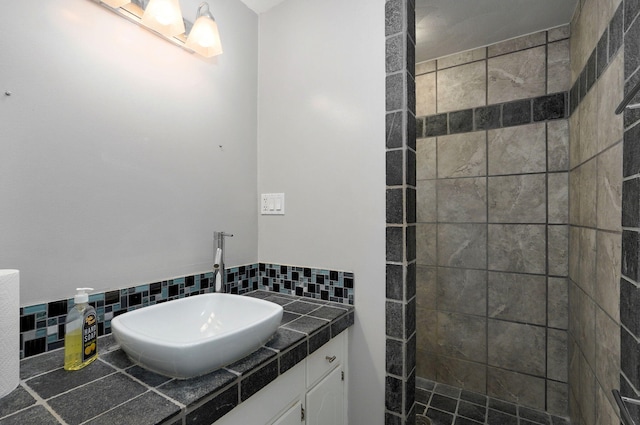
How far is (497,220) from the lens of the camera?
6.61 feet

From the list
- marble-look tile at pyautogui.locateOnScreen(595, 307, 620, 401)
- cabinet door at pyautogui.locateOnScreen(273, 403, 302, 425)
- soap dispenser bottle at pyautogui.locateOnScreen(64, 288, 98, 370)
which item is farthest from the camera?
marble-look tile at pyautogui.locateOnScreen(595, 307, 620, 401)

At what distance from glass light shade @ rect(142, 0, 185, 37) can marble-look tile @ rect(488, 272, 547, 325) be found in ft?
7.31

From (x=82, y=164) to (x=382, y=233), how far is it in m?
1.12

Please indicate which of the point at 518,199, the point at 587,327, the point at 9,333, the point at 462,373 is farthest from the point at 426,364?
the point at 9,333

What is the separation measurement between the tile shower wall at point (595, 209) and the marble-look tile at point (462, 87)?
48cm

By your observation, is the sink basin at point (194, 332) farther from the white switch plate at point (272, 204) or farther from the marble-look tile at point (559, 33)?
the marble-look tile at point (559, 33)

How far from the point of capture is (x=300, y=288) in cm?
152

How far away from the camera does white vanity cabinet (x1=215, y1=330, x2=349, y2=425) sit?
87cm

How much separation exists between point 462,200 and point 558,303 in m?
0.83

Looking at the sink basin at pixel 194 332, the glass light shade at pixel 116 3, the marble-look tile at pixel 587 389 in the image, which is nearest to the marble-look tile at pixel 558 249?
the marble-look tile at pixel 587 389

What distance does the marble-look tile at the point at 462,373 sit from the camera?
6.80 ft

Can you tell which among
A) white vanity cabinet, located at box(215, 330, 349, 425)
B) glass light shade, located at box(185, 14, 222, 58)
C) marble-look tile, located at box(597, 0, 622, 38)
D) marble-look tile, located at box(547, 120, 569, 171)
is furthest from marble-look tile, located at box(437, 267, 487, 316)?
glass light shade, located at box(185, 14, 222, 58)

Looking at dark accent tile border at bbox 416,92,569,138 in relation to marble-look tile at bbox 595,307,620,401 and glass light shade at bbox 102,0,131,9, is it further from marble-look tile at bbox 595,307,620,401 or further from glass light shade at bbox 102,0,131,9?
glass light shade at bbox 102,0,131,9

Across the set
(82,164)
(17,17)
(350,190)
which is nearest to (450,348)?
(350,190)
